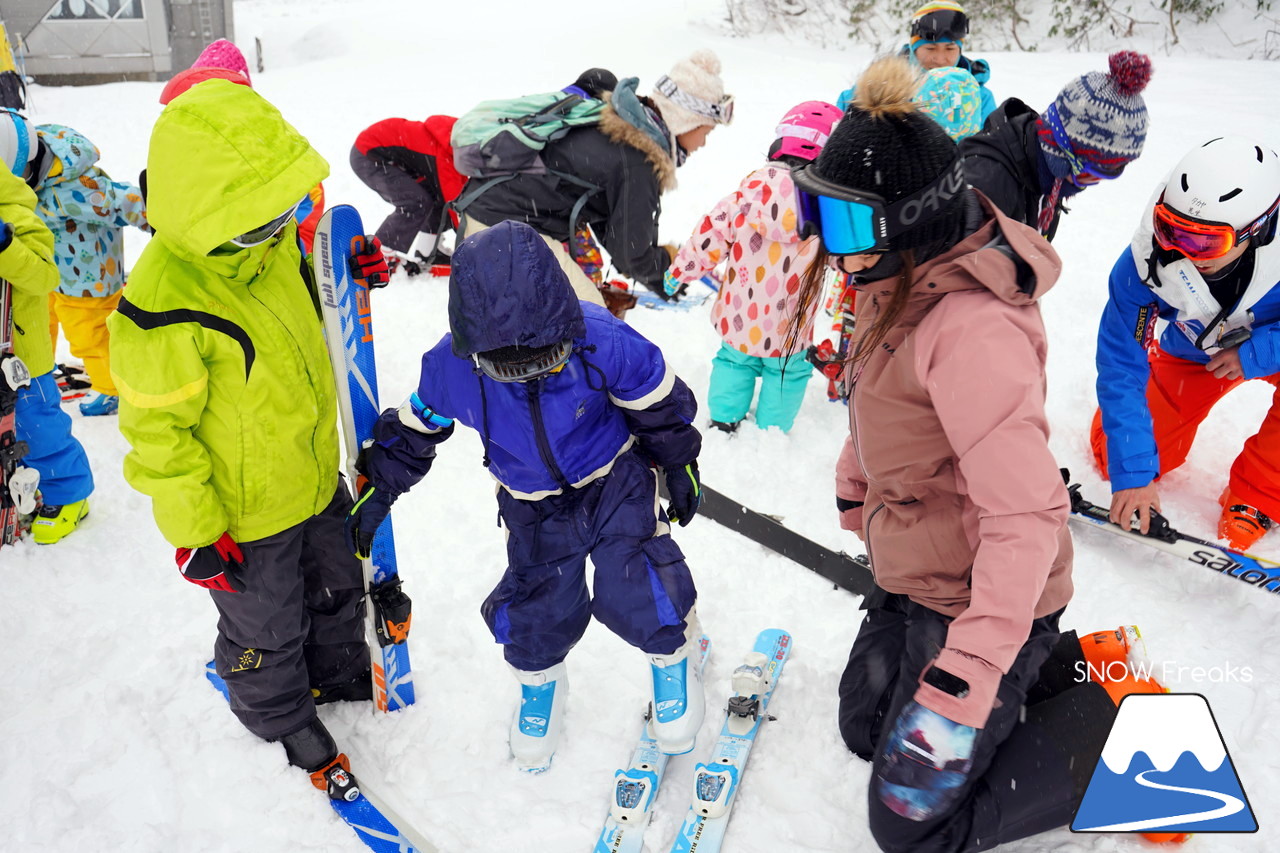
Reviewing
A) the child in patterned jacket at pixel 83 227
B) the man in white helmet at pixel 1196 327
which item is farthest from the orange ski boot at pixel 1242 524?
the child in patterned jacket at pixel 83 227

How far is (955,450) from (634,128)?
2.53 meters

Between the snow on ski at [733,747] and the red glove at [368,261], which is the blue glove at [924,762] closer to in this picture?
the snow on ski at [733,747]

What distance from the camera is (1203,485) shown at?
4.11 m

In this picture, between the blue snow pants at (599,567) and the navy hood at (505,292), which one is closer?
the navy hood at (505,292)

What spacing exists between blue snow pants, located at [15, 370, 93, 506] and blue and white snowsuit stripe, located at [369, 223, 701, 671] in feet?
6.80

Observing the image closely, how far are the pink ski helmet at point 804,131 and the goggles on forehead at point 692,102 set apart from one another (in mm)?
303

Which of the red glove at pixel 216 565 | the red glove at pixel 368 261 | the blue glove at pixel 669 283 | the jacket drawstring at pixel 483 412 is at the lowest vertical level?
the red glove at pixel 216 565

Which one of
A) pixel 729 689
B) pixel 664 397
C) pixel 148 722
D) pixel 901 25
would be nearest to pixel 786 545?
pixel 729 689

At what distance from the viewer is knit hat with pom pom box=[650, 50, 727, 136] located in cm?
375

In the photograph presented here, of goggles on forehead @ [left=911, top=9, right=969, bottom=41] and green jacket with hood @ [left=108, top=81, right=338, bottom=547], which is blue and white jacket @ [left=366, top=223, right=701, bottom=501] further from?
goggles on forehead @ [left=911, top=9, right=969, bottom=41]

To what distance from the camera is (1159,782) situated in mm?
2248

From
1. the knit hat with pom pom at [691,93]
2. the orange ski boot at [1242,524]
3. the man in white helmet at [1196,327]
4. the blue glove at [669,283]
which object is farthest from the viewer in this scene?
the blue glove at [669,283]

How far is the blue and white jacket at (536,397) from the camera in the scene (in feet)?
6.54

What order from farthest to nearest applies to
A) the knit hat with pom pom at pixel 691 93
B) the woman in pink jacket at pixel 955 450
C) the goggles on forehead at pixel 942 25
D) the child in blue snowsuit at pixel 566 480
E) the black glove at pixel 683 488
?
the goggles on forehead at pixel 942 25 → the knit hat with pom pom at pixel 691 93 → the black glove at pixel 683 488 → the child in blue snowsuit at pixel 566 480 → the woman in pink jacket at pixel 955 450
